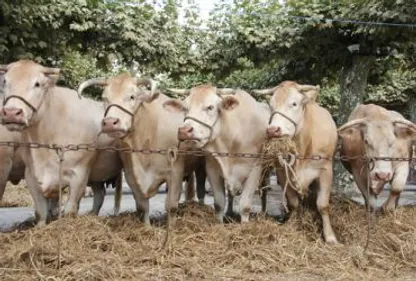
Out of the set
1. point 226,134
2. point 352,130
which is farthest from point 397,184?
point 226,134

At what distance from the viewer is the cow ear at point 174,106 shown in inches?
245

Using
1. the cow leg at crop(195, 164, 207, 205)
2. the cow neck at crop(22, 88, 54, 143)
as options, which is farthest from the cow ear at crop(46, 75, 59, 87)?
the cow leg at crop(195, 164, 207, 205)

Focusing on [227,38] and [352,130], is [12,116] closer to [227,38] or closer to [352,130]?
[352,130]

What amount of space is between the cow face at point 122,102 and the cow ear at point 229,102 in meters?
0.80

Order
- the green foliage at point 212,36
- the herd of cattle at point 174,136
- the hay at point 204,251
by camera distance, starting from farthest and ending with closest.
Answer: the green foliage at point 212,36, the herd of cattle at point 174,136, the hay at point 204,251

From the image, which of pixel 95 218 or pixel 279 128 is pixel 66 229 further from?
pixel 279 128

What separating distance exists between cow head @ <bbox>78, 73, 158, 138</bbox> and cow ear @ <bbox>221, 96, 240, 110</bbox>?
2.53ft

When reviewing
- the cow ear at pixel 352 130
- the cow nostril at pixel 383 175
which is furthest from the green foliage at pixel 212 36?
the cow nostril at pixel 383 175

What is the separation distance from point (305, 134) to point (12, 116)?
3.16 meters

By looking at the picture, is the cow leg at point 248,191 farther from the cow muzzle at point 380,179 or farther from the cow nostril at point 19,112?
the cow nostril at point 19,112

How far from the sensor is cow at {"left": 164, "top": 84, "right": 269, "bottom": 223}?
19.9 feet

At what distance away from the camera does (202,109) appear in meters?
6.07

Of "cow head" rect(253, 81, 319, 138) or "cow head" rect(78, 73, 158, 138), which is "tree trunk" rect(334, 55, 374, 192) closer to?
"cow head" rect(253, 81, 319, 138)

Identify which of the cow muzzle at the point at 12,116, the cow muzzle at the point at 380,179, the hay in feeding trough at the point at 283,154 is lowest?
the cow muzzle at the point at 380,179
